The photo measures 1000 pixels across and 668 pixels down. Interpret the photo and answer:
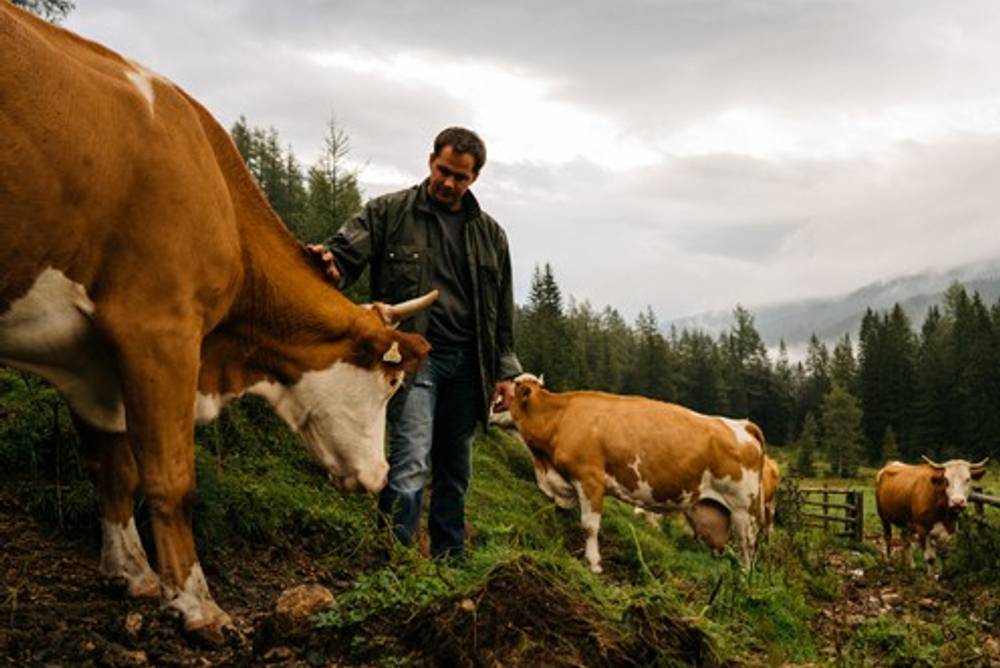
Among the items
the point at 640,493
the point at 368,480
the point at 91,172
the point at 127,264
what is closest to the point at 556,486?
the point at 640,493

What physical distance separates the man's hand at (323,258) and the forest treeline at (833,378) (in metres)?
38.5

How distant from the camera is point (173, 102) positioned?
12.7 feet

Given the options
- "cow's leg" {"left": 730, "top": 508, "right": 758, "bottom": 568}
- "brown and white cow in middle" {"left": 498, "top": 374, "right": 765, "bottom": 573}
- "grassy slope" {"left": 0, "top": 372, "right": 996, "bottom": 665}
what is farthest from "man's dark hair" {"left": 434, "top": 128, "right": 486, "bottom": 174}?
"cow's leg" {"left": 730, "top": 508, "right": 758, "bottom": 568}

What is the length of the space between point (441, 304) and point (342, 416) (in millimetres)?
1026

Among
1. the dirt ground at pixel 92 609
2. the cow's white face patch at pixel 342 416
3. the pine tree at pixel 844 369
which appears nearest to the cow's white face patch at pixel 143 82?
the cow's white face patch at pixel 342 416

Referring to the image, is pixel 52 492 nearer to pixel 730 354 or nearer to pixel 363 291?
pixel 363 291

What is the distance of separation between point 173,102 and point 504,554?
2.48 meters

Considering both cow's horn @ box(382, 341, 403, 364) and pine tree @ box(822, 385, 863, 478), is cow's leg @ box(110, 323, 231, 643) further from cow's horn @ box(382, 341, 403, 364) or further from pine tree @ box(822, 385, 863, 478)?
pine tree @ box(822, 385, 863, 478)

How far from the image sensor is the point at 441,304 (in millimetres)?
5445

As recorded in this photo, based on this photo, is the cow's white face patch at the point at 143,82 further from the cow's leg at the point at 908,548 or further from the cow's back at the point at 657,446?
the cow's leg at the point at 908,548

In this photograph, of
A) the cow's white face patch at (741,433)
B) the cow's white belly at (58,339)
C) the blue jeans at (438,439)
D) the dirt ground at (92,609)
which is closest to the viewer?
the dirt ground at (92,609)

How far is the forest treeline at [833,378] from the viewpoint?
73188mm

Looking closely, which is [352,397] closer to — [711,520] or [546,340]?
[711,520]

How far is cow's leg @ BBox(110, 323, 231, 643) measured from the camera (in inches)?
134
